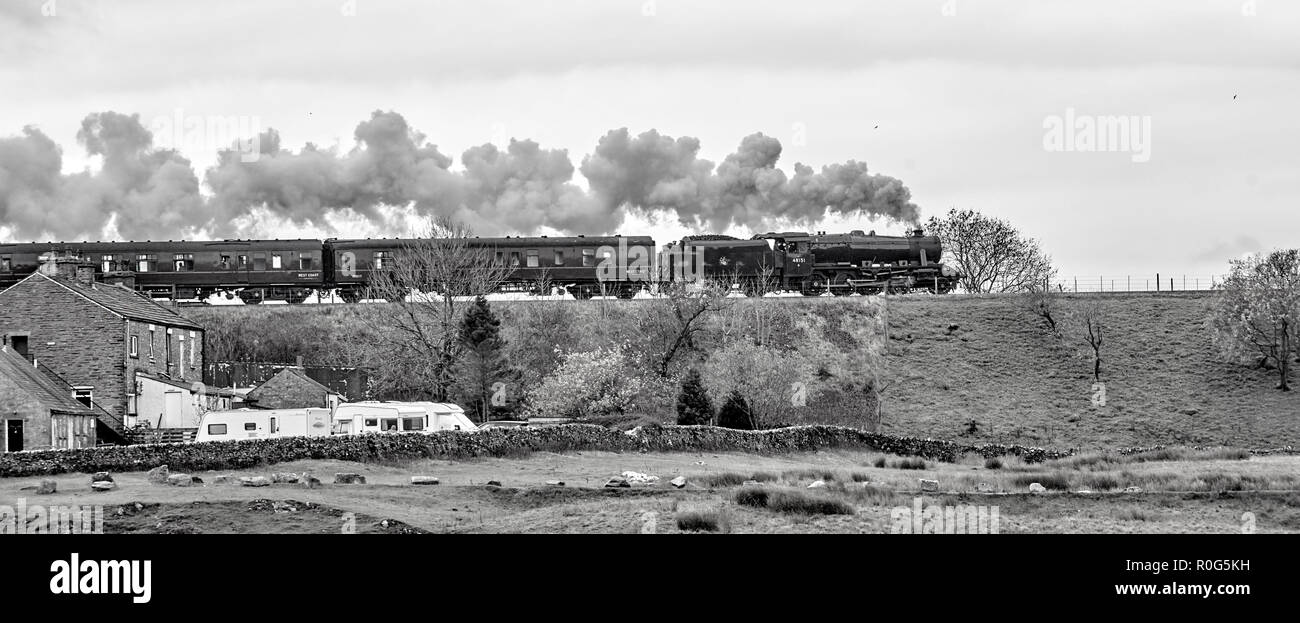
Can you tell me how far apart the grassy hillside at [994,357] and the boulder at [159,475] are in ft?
110

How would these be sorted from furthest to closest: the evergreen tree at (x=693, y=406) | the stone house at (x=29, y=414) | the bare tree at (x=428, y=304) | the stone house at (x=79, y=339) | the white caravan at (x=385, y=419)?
the bare tree at (x=428, y=304) < the evergreen tree at (x=693, y=406) < the stone house at (x=79, y=339) < the white caravan at (x=385, y=419) < the stone house at (x=29, y=414)

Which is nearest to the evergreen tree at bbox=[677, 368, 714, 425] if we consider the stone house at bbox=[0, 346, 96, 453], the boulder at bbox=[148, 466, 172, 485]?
the stone house at bbox=[0, 346, 96, 453]

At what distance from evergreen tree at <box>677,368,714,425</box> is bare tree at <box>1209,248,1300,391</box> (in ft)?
113

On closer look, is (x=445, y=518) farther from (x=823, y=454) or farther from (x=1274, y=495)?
(x=823, y=454)

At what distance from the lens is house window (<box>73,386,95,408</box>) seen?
53562 mm

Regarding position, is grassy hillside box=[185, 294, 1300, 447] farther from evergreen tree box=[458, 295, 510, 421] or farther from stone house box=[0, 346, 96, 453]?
stone house box=[0, 346, 96, 453]

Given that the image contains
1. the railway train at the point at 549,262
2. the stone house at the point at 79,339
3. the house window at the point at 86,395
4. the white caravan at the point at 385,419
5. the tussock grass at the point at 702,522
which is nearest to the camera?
the tussock grass at the point at 702,522

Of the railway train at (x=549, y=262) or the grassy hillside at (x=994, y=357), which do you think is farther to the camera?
the railway train at (x=549, y=262)

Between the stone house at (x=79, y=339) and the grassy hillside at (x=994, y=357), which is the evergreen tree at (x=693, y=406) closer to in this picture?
the grassy hillside at (x=994, y=357)

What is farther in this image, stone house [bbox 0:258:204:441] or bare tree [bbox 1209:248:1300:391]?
bare tree [bbox 1209:248:1300:391]

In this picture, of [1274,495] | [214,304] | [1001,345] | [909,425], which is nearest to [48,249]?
[214,304]

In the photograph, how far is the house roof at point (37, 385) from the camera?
147ft

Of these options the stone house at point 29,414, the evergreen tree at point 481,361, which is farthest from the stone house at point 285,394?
the evergreen tree at point 481,361
